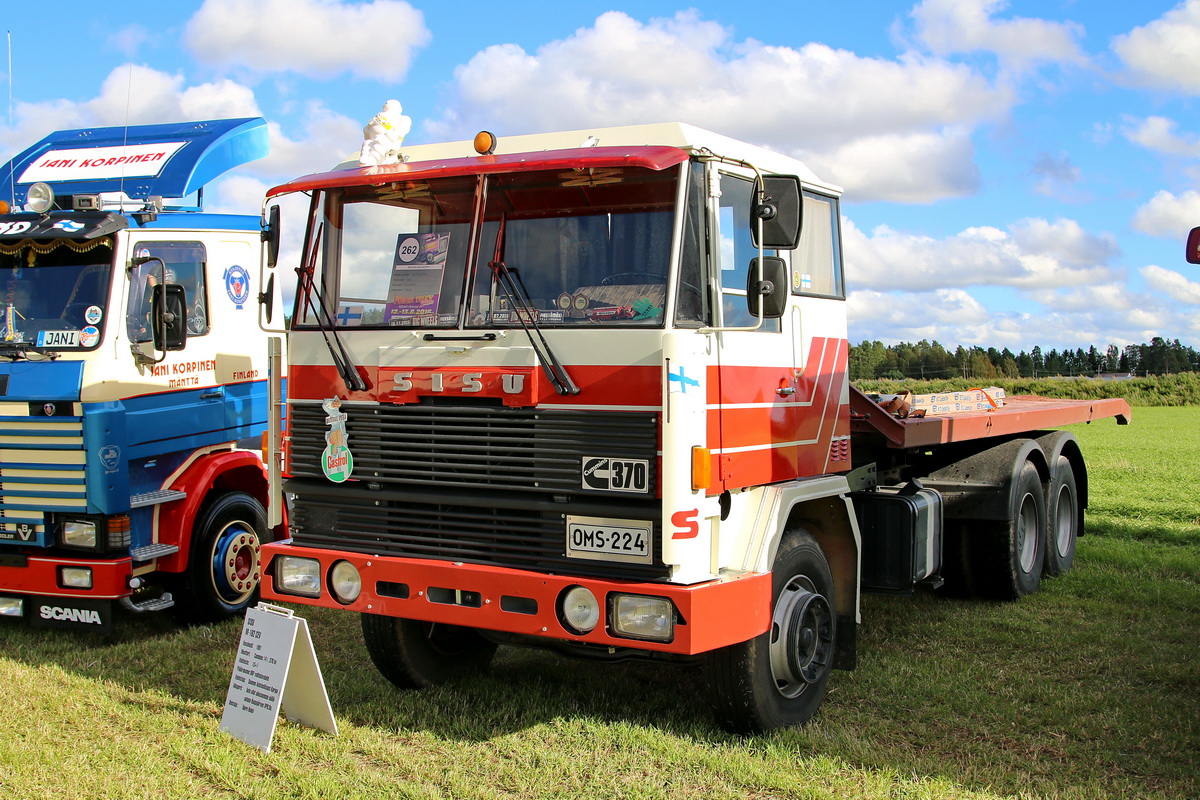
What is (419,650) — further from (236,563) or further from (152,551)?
(236,563)

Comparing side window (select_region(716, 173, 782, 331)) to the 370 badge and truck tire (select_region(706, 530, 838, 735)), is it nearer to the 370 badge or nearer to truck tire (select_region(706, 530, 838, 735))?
the 370 badge

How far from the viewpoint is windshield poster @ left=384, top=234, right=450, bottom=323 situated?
4984 millimetres

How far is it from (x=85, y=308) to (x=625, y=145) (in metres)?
3.86

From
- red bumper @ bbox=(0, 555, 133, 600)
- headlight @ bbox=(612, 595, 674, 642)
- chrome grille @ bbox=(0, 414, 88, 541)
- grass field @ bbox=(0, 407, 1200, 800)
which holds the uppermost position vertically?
chrome grille @ bbox=(0, 414, 88, 541)

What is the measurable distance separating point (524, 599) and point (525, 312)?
1.26 m

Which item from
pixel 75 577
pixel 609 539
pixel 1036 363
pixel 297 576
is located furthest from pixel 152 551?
pixel 1036 363

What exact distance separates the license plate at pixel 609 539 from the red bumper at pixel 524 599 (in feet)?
0.38

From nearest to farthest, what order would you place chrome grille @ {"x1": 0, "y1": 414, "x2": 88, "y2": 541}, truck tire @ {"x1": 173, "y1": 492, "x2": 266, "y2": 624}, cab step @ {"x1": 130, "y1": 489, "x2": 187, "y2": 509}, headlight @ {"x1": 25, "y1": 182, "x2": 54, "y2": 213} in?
1. chrome grille @ {"x1": 0, "y1": 414, "x2": 88, "y2": 541}
2. cab step @ {"x1": 130, "y1": 489, "x2": 187, "y2": 509}
3. headlight @ {"x1": 25, "y1": 182, "x2": 54, "y2": 213}
4. truck tire @ {"x1": 173, "y1": 492, "x2": 266, "y2": 624}

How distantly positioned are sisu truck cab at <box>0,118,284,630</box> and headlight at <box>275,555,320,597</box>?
1.84 metres

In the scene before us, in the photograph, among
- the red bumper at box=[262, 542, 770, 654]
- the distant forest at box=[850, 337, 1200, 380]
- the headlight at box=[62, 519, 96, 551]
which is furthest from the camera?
the distant forest at box=[850, 337, 1200, 380]

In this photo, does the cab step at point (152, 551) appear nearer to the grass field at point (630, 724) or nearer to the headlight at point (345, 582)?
the grass field at point (630, 724)

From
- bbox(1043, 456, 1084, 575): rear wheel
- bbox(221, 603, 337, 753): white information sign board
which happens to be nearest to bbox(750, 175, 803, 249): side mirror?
bbox(221, 603, 337, 753): white information sign board

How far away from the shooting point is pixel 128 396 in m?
6.57

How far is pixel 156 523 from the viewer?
22.4ft
